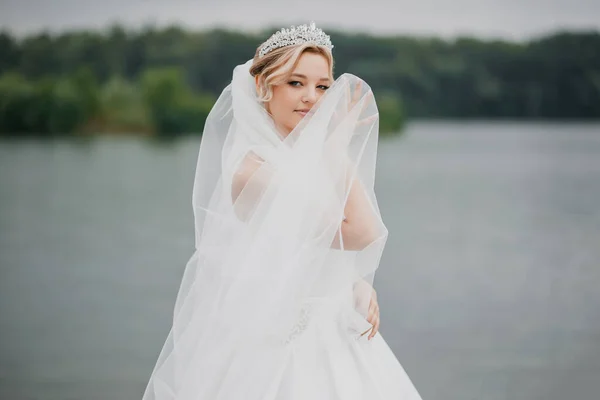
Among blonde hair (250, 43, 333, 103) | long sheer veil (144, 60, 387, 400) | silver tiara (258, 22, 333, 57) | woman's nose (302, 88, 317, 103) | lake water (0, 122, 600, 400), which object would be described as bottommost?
lake water (0, 122, 600, 400)

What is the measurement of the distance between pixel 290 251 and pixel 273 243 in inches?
1.4

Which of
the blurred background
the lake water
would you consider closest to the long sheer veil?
the lake water

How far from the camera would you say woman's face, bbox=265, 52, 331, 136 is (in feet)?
4.60

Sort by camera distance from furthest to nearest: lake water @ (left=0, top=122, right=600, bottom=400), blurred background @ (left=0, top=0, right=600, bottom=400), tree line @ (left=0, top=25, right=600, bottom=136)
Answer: tree line @ (left=0, top=25, right=600, bottom=136) < blurred background @ (left=0, top=0, right=600, bottom=400) < lake water @ (left=0, top=122, right=600, bottom=400)

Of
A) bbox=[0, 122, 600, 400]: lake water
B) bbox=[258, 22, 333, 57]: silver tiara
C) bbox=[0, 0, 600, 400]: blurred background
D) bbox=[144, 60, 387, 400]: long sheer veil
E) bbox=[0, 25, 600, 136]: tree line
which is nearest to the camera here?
bbox=[144, 60, 387, 400]: long sheer veil

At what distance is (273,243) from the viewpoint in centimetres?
134

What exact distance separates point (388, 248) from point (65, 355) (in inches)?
91.6

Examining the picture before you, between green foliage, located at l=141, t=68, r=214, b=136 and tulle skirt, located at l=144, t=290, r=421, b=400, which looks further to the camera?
green foliage, located at l=141, t=68, r=214, b=136

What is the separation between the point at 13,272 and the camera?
4.77m

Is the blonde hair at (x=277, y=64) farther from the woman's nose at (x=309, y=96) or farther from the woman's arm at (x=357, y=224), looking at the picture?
the woman's arm at (x=357, y=224)

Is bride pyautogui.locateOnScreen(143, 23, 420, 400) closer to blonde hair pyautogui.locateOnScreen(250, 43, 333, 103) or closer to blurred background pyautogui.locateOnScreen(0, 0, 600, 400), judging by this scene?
blonde hair pyautogui.locateOnScreen(250, 43, 333, 103)

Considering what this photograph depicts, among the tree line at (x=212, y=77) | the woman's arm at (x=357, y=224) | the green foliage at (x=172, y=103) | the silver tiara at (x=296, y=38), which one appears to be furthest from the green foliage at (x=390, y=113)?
the woman's arm at (x=357, y=224)

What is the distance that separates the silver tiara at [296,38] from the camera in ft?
4.68

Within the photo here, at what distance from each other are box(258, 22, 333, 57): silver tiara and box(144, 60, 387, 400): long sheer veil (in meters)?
0.09
